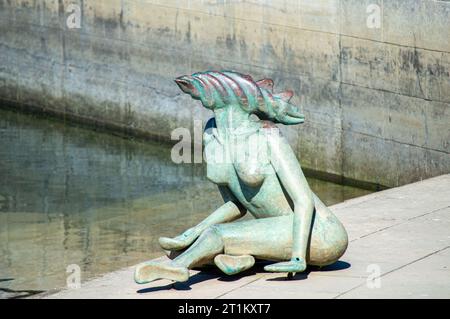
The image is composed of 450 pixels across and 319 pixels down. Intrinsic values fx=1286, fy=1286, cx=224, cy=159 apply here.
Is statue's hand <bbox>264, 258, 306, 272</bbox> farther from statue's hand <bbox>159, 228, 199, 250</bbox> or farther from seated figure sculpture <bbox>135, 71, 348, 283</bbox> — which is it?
statue's hand <bbox>159, 228, 199, 250</bbox>

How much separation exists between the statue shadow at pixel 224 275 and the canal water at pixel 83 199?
2.34 m

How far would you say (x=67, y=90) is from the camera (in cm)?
1941

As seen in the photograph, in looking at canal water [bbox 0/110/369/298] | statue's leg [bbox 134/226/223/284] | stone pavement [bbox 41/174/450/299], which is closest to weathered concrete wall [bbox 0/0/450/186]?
canal water [bbox 0/110/369/298]

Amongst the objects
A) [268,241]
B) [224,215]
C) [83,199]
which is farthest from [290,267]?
[83,199]

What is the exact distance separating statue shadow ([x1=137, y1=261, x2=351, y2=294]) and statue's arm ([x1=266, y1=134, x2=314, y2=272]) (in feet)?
0.86

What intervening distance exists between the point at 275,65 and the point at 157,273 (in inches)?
332

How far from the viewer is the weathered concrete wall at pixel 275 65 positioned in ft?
46.2

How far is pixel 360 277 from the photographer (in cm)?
830

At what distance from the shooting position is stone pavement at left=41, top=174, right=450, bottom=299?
794cm

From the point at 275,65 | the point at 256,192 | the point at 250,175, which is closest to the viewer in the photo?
the point at 250,175

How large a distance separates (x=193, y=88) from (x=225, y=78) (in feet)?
0.75

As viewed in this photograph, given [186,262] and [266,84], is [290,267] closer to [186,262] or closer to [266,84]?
[186,262]
